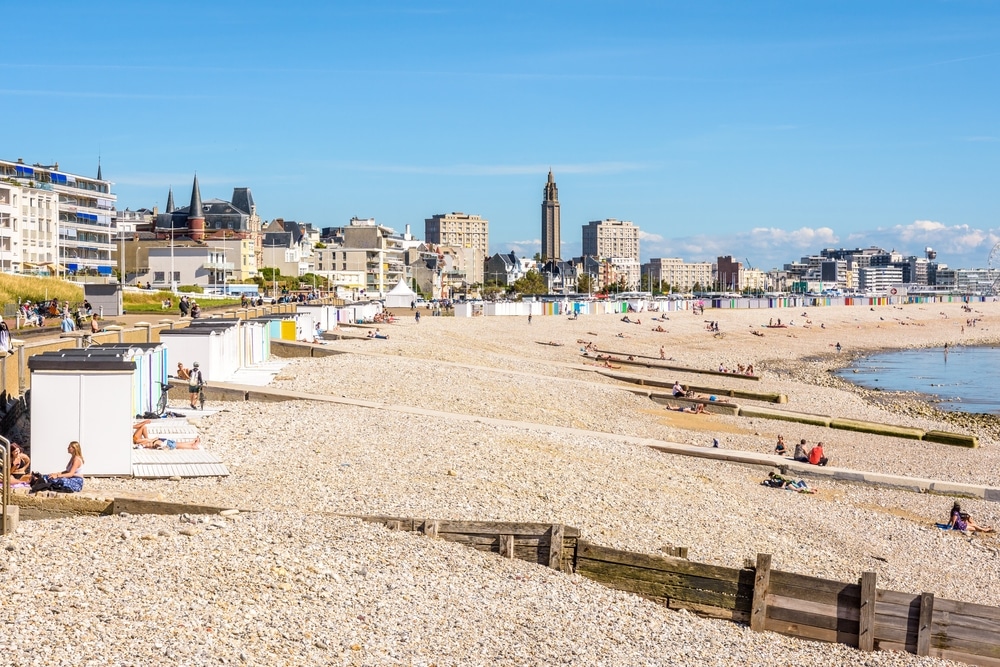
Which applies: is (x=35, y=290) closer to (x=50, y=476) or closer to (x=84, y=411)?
(x=84, y=411)

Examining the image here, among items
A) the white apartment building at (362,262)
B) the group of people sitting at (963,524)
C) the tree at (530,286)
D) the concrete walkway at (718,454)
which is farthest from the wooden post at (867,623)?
the tree at (530,286)

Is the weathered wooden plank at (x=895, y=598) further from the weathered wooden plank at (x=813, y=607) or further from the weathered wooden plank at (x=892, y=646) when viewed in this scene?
the weathered wooden plank at (x=892, y=646)

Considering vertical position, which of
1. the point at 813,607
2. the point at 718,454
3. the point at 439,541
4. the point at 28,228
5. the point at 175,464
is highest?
the point at 28,228

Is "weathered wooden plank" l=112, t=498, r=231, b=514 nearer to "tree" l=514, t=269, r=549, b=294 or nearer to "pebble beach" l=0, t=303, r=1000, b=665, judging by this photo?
"pebble beach" l=0, t=303, r=1000, b=665

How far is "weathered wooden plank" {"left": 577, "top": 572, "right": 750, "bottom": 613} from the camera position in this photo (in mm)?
11797

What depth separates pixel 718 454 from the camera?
73.8 feet

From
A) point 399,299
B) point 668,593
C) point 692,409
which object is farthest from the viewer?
point 399,299

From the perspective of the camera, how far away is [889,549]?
53.9 ft

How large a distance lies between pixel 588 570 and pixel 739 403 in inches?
893

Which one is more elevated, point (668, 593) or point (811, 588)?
point (811, 588)

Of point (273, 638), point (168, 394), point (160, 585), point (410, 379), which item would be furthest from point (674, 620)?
point (410, 379)

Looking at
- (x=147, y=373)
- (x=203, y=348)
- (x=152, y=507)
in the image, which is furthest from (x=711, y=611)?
(x=203, y=348)

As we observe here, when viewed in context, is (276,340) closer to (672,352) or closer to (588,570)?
(588,570)

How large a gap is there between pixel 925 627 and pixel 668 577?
2588 millimetres
